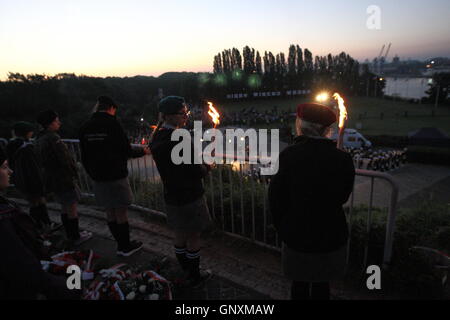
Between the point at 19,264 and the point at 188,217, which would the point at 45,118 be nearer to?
the point at 188,217

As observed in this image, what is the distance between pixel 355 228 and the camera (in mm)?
3570

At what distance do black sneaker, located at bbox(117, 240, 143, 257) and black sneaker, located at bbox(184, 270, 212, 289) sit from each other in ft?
3.65

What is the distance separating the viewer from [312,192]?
2070 mm

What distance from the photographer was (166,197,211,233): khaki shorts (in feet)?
9.77

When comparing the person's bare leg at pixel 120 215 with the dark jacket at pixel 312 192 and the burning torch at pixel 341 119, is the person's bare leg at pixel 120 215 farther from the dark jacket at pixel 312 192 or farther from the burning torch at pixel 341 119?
the burning torch at pixel 341 119

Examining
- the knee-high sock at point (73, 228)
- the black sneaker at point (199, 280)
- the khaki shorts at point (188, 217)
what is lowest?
the black sneaker at point (199, 280)

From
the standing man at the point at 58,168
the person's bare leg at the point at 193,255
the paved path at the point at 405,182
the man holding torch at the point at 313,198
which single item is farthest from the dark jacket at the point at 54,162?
the paved path at the point at 405,182

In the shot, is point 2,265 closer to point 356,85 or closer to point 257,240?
point 257,240

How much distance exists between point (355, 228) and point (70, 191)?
13.1 ft

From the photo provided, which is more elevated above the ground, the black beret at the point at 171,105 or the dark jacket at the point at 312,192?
the black beret at the point at 171,105

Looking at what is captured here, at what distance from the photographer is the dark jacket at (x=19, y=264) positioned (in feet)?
4.98

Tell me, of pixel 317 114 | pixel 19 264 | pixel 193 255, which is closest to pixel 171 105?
pixel 317 114

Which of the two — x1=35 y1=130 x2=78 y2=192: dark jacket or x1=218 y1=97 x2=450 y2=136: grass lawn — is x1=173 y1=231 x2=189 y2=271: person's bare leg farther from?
x1=218 y1=97 x2=450 y2=136: grass lawn

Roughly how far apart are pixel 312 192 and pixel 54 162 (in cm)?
366
